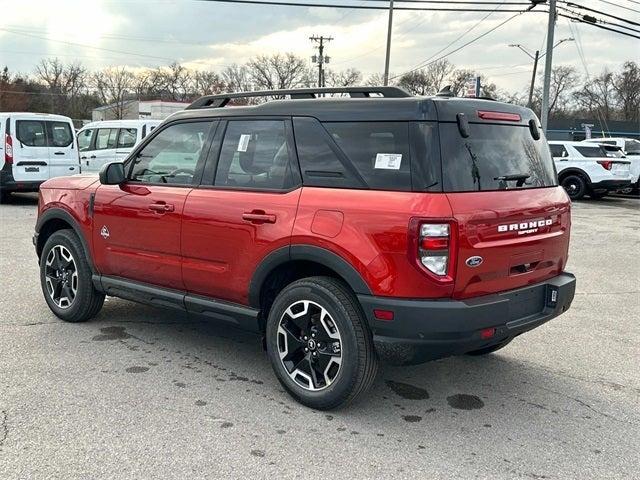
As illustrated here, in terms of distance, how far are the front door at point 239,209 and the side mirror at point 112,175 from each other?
2.56 feet

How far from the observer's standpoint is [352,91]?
379 centimetres

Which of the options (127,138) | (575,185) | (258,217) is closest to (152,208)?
(258,217)

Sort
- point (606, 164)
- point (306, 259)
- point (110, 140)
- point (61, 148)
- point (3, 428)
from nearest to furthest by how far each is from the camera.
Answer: point (3, 428) → point (306, 259) → point (61, 148) → point (110, 140) → point (606, 164)

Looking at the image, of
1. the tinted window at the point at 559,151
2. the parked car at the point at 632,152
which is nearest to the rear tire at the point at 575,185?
the tinted window at the point at 559,151

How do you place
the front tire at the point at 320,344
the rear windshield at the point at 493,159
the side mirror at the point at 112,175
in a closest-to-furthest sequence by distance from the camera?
1. the rear windshield at the point at 493,159
2. the front tire at the point at 320,344
3. the side mirror at the point at 112,175

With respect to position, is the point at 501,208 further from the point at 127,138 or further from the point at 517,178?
the point at 127,138

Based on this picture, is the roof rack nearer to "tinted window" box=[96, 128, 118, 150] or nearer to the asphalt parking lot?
the asphalt parking lot

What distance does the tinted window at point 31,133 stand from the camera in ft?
44.3

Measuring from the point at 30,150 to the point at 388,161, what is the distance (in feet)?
40.9

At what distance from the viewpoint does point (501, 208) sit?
3412 millimetres

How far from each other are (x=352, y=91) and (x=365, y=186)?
2.38 ft

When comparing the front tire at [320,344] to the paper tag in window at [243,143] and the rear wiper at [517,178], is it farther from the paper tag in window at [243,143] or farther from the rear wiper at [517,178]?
the rear wiper at [517,178]

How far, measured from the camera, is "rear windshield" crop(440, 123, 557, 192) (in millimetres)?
3314

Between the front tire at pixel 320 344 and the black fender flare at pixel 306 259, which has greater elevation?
the black fender flare at pixel 306 259
